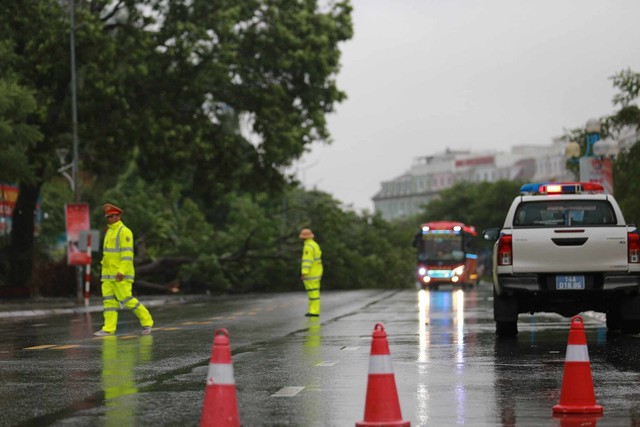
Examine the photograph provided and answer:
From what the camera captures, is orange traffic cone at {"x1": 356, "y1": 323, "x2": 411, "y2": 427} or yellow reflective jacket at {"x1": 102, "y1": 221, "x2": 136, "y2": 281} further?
yellow reflective jacket at {"x1": 102, "y1": 221, "x2": 136, "y2": 281}

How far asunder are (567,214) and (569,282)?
4.40ft

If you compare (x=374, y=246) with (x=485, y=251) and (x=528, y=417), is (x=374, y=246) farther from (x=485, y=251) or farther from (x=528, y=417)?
(x=485, y=251)

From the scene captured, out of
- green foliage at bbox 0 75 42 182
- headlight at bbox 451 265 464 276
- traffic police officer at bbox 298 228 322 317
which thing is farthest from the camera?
headlight at bbox 451 265 464 276

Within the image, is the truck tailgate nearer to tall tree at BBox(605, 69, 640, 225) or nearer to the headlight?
tall tree at BBox(605, 69, 640, 225)

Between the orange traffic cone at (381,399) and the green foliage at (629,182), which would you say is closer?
the orange traffic cone at (381,399)

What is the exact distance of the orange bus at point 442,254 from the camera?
6394 centimetres

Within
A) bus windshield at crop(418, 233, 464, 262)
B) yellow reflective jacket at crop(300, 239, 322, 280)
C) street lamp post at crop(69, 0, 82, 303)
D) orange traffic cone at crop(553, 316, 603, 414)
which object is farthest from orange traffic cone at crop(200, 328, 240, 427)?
bus windshield at crop(418, 233, 464, 262)

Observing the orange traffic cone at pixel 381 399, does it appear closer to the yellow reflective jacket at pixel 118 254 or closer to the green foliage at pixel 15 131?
the yellow reflective jacket at pixel 118 254

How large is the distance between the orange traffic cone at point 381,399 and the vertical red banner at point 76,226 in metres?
30.0

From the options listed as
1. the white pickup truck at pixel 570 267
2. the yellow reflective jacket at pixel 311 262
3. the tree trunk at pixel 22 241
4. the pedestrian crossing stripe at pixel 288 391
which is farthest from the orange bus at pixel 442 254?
the pedestrian crossing stripe at pixel 288 391

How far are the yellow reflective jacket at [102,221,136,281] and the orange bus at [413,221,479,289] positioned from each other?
42209mm

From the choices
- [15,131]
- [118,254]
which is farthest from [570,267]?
[15,131]

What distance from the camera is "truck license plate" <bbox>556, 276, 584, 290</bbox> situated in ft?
61.4

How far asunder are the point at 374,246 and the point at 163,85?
32.3 m
